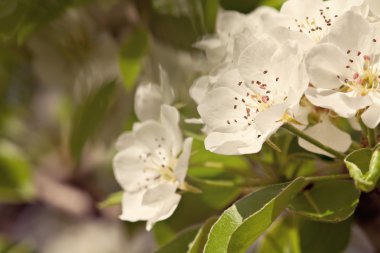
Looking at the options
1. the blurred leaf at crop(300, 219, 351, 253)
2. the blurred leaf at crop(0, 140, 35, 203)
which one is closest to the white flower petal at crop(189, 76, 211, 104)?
the blurred leaf at crop(300, 219, 351, 253)

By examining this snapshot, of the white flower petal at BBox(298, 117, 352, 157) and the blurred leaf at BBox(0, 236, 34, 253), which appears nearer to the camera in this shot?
the white flower petal at BBox(298, 117, 352, 157)

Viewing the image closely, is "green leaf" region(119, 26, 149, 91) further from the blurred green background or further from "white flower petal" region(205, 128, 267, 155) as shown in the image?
"white flower petal" region(205, 128, 267, 155)

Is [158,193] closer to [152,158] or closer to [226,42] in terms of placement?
[152,158]

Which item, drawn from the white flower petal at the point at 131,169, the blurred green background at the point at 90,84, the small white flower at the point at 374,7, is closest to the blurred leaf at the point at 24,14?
the blurred green background at the point at 90,84

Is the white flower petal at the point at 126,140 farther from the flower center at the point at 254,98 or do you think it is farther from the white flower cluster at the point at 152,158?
the flower center at the point at 254,98

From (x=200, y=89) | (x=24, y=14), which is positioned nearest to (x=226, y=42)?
(x=200, y=89)

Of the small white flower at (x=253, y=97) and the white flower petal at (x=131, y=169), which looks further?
the white flower petal at (x=131, y=169)

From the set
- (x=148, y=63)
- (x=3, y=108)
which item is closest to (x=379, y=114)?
(x=148, y=63)

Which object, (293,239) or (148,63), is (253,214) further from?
(148,63)
